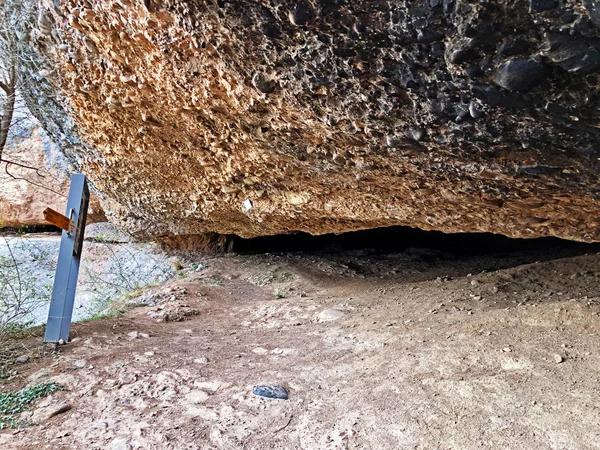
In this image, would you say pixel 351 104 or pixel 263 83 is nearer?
pixel 351 104

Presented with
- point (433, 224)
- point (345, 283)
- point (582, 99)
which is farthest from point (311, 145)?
point (345, 283)

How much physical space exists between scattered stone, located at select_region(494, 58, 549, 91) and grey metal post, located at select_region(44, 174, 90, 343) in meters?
2.65

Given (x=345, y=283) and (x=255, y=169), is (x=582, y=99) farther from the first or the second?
(x=345, y=283)

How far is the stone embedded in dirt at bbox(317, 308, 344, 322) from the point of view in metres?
3.60

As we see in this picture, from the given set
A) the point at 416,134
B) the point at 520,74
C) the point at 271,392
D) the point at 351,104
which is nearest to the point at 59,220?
the point at 271,392

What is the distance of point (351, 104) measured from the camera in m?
2.17

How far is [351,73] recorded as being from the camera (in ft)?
6.50

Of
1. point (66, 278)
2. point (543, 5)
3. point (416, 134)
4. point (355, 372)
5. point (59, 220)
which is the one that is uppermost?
point (543, 5)

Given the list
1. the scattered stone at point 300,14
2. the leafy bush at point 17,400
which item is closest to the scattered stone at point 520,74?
the scattered stone at point 300,14

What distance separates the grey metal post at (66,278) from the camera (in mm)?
2961

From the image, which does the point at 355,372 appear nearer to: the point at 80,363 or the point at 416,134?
the point at 416,134

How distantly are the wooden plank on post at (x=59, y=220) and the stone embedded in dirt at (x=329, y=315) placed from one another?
6.22 ft

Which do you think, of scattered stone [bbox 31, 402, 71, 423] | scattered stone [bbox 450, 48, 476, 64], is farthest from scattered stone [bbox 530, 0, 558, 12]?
scattered stone [bbox 31, 402, 71, 423]

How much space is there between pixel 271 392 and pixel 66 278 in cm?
156
